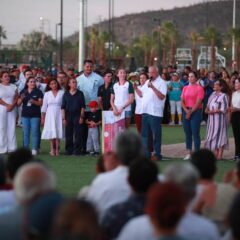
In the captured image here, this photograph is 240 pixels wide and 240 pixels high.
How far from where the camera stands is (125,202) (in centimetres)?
836

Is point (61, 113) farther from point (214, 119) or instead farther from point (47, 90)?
point (214, 119)

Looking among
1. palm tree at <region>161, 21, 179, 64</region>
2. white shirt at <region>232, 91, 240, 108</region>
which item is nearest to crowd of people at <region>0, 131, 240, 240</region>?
white shirt at <region>232, 91, 240, 108</region>

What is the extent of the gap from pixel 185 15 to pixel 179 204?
184166 millimetres

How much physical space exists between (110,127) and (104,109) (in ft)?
3.34

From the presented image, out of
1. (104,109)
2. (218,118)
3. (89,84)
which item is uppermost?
(89,84)

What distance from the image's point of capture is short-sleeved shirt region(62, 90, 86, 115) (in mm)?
20766

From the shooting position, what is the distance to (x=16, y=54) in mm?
60750

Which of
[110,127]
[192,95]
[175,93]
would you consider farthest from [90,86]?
[175,93]

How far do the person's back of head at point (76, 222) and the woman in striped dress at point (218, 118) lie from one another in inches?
557

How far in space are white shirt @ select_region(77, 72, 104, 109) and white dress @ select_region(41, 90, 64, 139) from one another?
47cm

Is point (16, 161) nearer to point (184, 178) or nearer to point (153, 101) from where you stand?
point (184, 178)

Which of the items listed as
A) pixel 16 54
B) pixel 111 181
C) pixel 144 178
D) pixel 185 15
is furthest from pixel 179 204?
pixel 185 15

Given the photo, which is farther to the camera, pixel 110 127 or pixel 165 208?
pixel 110 127

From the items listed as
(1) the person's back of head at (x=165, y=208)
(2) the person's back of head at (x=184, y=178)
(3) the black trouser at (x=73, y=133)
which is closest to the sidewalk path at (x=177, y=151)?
(3) the black trouser at (x=73, y=133)
